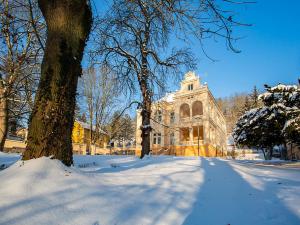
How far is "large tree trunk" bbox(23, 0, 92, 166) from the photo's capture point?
3.08 meters

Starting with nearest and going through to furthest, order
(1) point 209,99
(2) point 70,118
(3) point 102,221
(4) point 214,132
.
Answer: (3) point 102,221 < (2) point 70,118 < (1) point 209,99 < (4) point 214,132

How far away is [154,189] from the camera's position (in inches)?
128

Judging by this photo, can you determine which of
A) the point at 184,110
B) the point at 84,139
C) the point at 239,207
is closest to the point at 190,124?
the point at 184,110

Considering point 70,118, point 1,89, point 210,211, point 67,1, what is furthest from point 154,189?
point 1,89

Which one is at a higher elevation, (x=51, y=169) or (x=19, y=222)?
(x=51, y=169)

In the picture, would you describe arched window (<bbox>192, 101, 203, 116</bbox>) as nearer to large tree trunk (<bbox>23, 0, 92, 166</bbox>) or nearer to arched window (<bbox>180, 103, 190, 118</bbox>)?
arched window (<bbox>180, 103, 190, 118</bbox>)

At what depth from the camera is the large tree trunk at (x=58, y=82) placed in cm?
308

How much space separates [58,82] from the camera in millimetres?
3232

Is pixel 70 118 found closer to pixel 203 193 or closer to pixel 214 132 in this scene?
pixel 203 193

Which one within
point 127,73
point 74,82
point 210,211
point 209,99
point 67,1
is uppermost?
point 209,99

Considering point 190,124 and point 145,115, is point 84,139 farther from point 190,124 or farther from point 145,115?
point 145,115

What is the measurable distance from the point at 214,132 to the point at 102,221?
37949 millimetres

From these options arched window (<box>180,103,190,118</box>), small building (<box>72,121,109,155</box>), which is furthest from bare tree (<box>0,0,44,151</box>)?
arched window (<box>180,103,190,118</box>)

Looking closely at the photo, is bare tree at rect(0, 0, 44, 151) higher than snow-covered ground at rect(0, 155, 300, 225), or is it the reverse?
Result: bare tree at rect(0, 0, 44, 151)
